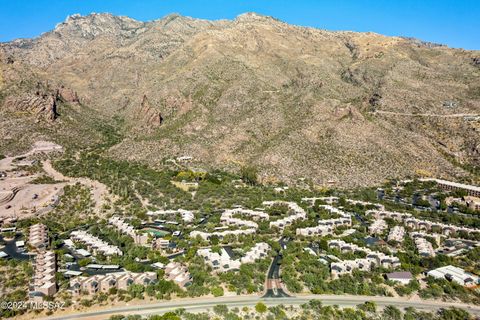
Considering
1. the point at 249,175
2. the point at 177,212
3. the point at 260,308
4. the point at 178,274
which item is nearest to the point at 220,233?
the point at 177,212

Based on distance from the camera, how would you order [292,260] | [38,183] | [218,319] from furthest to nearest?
[38,183] → [292,260] → [218,319]

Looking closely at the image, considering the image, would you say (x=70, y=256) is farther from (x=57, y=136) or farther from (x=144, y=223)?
(x=57, y=136)

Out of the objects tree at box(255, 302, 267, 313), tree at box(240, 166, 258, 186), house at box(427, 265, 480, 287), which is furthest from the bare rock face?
house at box(427, 265, 480, 287)

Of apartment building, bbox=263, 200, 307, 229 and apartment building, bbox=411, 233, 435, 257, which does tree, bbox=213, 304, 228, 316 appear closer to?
apartment building, bbox=263, 200, 307, 229

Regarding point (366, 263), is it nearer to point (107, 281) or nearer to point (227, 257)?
point (227, 257)

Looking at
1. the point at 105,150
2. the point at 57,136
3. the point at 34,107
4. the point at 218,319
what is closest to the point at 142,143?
the point at 105,150

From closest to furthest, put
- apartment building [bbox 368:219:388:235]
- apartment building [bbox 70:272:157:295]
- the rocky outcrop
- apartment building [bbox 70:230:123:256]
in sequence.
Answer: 1. apartment building [bbox 70:272:157:295]
2. apartment building [bbox 70:230:123:256]
3. apartment building [bbox 368:219:388:235]
4. the rocky outcrop
